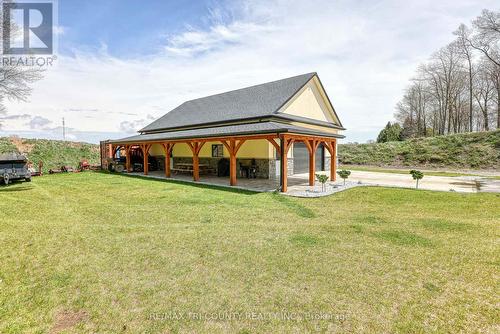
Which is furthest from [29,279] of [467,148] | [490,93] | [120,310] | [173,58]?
[490,93]

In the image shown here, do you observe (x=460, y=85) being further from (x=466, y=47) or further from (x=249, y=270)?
(x=249, y=270)

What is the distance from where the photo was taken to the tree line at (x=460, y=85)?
28.6 metres

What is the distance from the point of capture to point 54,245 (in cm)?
556

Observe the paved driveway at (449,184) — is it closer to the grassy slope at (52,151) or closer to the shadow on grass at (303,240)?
the shadow on grass at (303,240)

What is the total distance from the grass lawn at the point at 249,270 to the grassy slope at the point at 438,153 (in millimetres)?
20115

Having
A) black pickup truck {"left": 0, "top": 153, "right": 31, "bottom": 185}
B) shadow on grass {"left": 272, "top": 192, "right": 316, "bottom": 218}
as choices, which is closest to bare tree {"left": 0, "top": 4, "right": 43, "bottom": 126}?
black pickup truck {"left": 0, "top": 153, "right": 31, "bottom": 185}

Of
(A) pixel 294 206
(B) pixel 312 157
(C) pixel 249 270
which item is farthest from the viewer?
(B) pixel 312 157

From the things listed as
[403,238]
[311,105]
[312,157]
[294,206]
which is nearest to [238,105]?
[311,105]

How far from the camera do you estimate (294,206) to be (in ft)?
30.3

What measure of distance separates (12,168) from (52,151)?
1404 centimetres

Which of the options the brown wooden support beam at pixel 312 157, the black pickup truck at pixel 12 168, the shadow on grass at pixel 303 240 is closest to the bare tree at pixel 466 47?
the brown wooden support beam at pixel 312 157

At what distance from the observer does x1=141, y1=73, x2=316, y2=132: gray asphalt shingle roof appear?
18.9 meters

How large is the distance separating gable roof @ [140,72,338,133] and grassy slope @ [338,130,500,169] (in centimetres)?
1416

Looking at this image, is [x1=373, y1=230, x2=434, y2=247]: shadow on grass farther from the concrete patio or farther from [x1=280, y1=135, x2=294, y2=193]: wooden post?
[x1=280, y1=135, x2=294, y2=193]: wooden post
